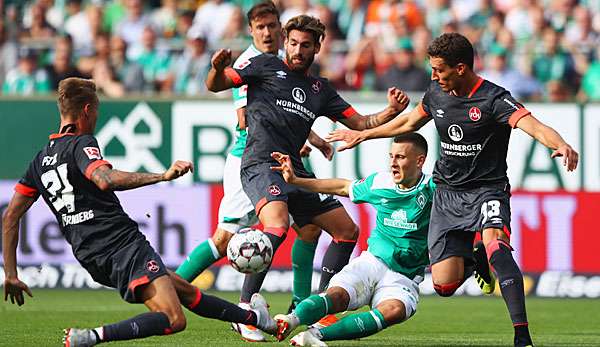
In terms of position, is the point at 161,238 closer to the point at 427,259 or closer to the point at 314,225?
the point at 314,225

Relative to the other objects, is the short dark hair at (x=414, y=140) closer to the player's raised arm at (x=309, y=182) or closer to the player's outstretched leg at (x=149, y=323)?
the player's raised arm at (x=309, y=182)

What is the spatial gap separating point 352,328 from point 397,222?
115cm

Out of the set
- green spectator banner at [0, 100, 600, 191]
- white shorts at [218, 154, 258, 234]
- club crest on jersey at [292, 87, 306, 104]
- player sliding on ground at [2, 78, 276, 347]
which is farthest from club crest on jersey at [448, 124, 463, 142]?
green spectator banner at [0, 100, 600, 191]

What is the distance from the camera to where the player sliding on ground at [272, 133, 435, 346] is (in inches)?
350

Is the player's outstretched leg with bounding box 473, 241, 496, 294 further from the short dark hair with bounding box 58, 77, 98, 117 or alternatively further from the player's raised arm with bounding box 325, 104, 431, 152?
the short dark hair with bounding box 58, 77, 98, 117

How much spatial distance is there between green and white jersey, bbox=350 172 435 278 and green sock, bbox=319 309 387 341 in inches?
28.7

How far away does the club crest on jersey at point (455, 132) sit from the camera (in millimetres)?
9155

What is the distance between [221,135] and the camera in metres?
14.9

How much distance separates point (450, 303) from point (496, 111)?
5.31 meters

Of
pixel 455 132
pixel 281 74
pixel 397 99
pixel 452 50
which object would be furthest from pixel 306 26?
pixel 455 132

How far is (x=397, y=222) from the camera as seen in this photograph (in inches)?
371

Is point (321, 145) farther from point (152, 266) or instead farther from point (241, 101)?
point (152, 266)

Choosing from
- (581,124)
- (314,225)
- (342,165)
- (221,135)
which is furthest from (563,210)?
(314,225)

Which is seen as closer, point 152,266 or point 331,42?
point 152,266
